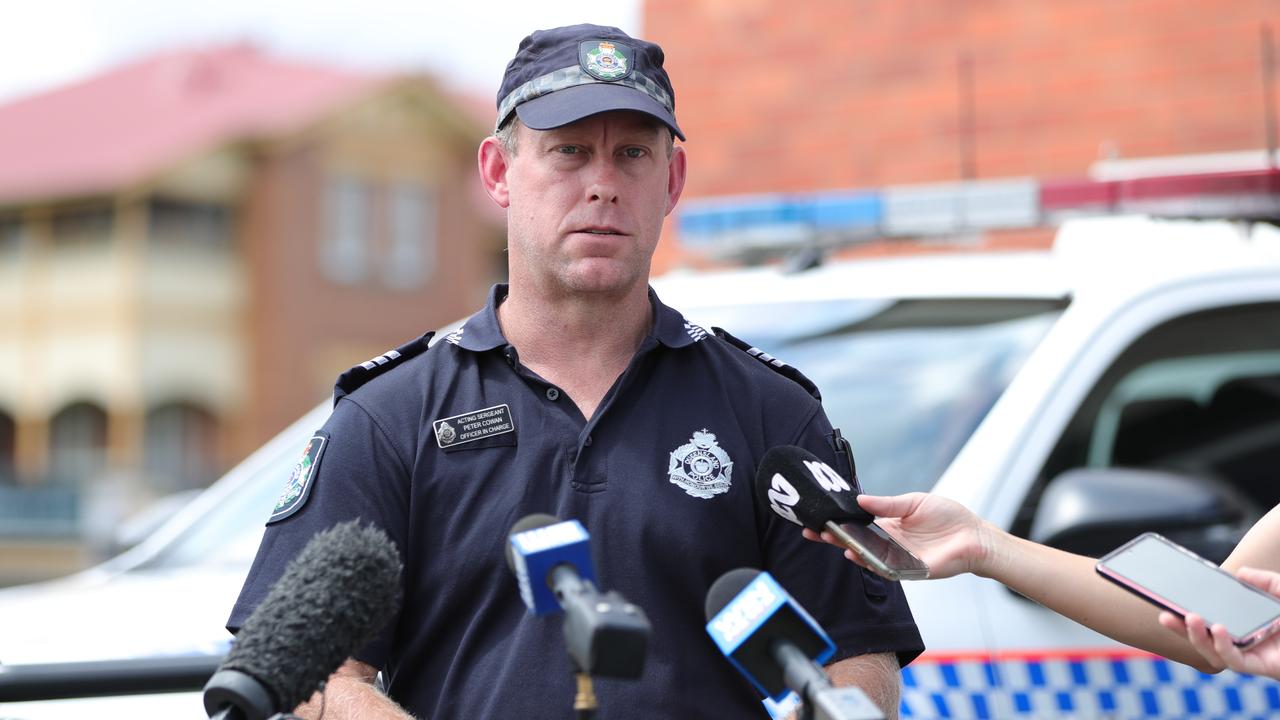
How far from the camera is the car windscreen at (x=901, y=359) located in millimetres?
3260

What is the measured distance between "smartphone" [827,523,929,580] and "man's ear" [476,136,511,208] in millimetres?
824

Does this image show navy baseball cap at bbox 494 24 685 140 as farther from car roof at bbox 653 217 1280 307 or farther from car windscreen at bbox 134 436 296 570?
car windscreen at bbox 134 436 296 570

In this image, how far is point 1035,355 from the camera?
10.7 ft

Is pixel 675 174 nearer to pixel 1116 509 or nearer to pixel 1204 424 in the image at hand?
pixel 1116 509

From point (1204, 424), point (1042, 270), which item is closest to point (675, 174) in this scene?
point (1042, 270)

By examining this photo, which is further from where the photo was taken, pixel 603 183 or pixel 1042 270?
pixel 1042 270

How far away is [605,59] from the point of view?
233cm

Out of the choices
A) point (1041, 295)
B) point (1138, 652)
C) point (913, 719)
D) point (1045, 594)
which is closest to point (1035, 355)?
point (1041, 295)

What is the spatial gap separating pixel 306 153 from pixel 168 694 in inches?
1143

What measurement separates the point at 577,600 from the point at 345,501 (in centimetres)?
83

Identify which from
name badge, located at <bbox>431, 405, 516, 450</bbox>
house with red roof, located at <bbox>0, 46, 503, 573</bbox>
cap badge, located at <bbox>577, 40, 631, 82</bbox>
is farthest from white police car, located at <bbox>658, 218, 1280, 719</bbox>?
house with red roof, located at <bbox>0, 46, 503, 573</bbox>

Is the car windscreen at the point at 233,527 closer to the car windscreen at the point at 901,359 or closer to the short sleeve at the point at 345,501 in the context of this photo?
the car windscreen at the point at 901,359

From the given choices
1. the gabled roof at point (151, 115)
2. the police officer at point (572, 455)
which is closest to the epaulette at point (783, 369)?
the police officer at point (572, 455)

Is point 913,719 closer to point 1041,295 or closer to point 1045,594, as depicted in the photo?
point 1045,594
